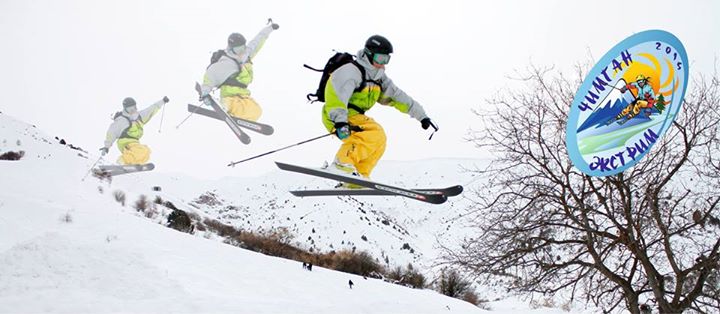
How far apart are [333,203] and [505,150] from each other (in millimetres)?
18837

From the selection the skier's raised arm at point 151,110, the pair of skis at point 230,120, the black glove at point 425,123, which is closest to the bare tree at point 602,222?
the black glove at point 425,123

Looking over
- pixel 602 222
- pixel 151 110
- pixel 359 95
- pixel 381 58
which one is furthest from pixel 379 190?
pixel 151 110

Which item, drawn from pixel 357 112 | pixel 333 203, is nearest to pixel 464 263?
pixel 357 112

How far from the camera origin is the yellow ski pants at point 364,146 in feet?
17.8

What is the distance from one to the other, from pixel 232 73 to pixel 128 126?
19.6ft

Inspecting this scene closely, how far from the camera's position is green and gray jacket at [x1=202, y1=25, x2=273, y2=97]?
12867 millimetres

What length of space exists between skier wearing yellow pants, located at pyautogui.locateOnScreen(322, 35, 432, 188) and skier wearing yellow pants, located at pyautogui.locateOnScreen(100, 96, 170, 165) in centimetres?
1339

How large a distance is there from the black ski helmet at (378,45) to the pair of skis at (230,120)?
855cm

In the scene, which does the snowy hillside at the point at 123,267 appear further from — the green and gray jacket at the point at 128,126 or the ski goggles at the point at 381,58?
the ski goggles at the point at 381,58

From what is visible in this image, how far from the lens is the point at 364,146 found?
18.1ft

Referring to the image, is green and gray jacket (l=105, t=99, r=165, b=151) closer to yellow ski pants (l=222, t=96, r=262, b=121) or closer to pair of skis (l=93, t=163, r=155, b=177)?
pair of skis (l=93, t=163, r=155, b=177)

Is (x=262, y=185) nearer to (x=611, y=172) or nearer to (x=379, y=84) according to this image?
(x=379, y=84)

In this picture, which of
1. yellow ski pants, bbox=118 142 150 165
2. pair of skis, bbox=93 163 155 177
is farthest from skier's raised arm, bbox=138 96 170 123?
pair of skis, bbox=93 163 155 177

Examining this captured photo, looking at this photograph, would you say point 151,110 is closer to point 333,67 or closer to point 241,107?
point 241,107
